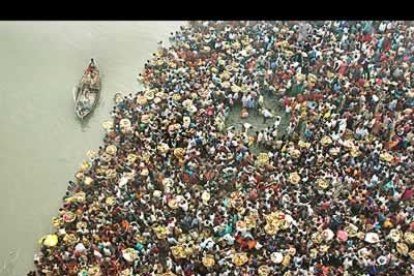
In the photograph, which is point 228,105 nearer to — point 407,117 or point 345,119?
point 345,119

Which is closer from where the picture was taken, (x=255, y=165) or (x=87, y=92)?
(x=255, y=165)

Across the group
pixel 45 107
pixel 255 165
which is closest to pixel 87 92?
pixel 45 107

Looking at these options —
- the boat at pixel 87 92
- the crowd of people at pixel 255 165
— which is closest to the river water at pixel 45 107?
the boat at pixel 87 92

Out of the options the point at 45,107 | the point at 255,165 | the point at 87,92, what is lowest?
the point at 255,165

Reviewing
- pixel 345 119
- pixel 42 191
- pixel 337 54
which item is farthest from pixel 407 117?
pixel 42 191

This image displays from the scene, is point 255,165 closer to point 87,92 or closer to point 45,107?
point 87,92

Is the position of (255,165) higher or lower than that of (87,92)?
lower

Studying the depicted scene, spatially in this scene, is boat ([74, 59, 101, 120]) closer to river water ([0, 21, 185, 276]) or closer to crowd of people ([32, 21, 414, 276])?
Result: river water ([0, 21, 185, 276])
